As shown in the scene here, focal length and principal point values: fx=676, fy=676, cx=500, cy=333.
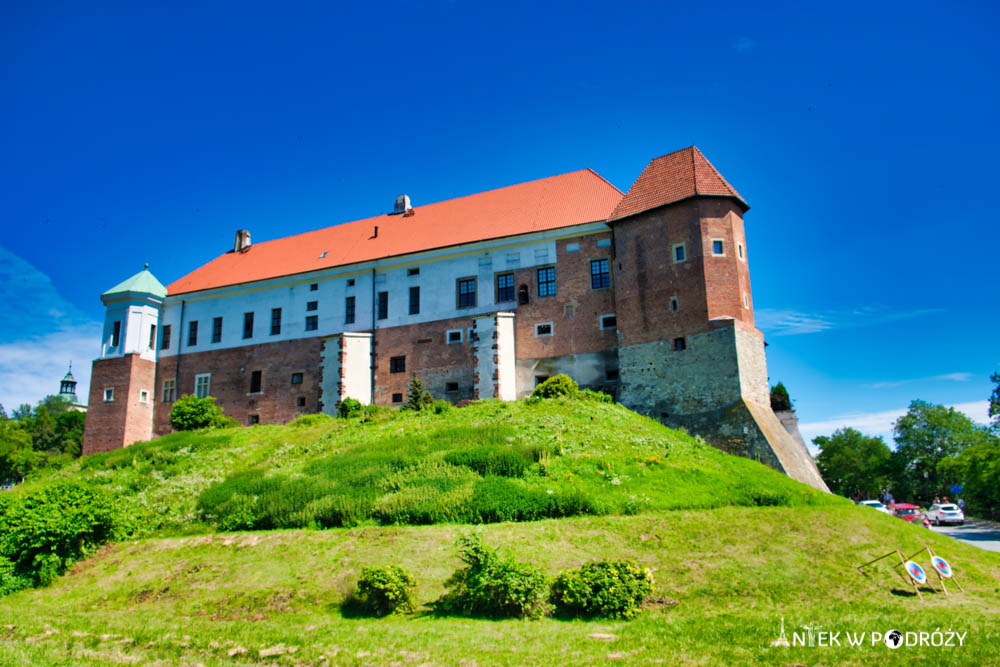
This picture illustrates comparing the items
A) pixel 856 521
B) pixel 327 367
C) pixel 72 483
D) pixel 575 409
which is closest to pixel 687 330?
pixel 575 409

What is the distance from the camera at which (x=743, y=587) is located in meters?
12.6

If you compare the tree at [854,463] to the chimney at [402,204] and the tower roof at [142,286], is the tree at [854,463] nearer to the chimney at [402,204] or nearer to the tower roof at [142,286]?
the chimney at [402,204]

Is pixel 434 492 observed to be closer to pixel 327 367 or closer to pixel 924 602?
pixel 924 602

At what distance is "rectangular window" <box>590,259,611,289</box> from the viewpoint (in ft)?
102

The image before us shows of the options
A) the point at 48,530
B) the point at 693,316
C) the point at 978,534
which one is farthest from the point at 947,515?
the point at 48,530

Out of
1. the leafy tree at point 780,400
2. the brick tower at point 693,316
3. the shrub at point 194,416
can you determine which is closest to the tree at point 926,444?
the leafy tree at point 780,400

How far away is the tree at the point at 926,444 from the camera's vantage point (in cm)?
6538

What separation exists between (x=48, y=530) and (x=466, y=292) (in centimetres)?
2159

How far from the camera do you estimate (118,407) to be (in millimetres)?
38375

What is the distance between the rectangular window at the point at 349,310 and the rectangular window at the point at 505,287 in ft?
28.8

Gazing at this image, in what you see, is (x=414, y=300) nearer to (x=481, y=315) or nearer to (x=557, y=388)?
(x=481, y=315)

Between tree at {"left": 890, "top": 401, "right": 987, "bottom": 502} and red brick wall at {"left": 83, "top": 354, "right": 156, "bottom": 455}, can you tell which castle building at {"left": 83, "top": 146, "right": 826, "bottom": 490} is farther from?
tree at {"left": 890, "top": 401, "right": 987, "bottom": 502}

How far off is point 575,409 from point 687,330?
19.0 feet

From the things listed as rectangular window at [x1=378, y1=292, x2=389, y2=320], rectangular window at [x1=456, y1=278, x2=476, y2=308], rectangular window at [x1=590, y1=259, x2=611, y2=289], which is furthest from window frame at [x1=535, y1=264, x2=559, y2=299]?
rectangular window at [x1=378, y1=292, x2=389, y2=320]
